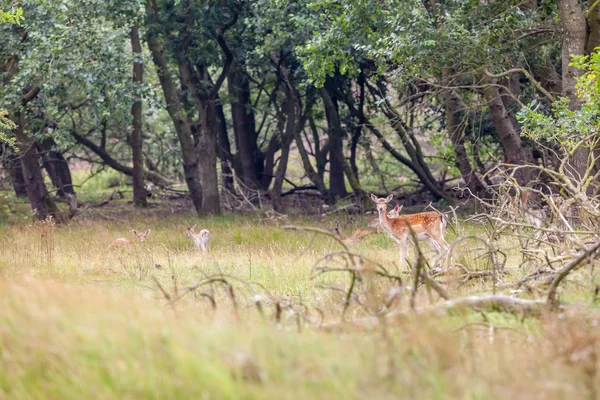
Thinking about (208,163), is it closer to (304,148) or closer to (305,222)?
(304,148)

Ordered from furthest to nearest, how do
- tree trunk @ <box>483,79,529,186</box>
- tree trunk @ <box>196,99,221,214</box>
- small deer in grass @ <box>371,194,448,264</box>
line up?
1. tree trunk @ <box>196,99,221,214</box>
2. tree trunk @ <box>483,79,529,186</box>
3. small deer in grass @ <box>371,194,448,264</box>

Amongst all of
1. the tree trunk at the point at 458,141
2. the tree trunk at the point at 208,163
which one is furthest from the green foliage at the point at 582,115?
the tree trunk at the point at 208,163

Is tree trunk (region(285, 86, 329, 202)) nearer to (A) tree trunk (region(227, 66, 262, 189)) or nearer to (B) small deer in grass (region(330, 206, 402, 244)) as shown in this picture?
(A) tree trunk (region(227, 66, 262, 189))

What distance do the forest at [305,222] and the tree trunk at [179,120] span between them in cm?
6

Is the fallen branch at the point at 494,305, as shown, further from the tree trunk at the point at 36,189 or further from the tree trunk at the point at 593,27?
the tree trunk at the point at 36,189

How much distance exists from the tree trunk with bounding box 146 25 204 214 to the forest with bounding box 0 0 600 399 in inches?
2.3

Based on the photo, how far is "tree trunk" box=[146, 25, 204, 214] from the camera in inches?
842

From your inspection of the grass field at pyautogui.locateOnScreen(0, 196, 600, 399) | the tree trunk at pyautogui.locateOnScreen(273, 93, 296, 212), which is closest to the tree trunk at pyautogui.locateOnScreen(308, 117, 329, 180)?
the tree trunk at pyautogui.locateOnScreen(273, 93, 296, 212)

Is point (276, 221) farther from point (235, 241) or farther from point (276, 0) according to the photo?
point (276, 0)

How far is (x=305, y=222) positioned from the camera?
1925cm

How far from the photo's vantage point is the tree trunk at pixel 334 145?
73.5 feet

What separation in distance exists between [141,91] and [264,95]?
1161 centimetres

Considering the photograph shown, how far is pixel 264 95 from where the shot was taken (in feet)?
95.9

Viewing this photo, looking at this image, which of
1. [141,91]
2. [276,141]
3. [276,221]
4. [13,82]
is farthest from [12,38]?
[276,141]
